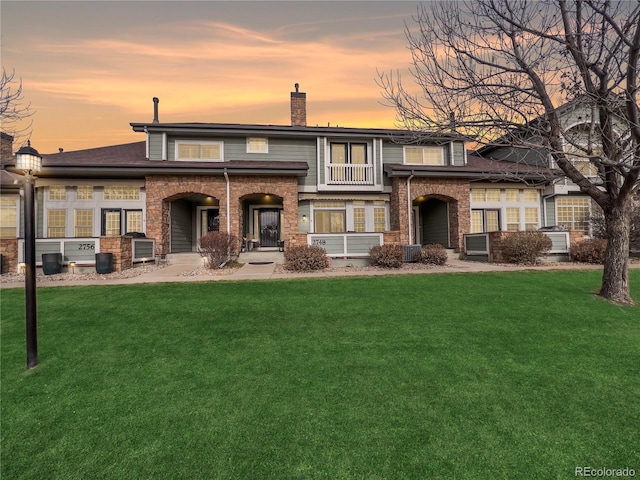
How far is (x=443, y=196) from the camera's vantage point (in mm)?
16250

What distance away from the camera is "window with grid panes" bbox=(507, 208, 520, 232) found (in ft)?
57.8

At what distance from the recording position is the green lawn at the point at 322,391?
7.63ft

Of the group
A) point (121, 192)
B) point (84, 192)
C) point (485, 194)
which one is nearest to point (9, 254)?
point (84, 192)

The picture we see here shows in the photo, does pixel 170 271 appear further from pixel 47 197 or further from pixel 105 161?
pixel 47 197

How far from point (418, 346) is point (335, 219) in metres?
13.0

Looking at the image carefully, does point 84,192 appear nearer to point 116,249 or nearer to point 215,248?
point 116,249

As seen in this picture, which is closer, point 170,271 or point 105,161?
point 170,271

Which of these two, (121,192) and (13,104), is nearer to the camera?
(13,104)

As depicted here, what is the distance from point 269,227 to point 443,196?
9.92 metres

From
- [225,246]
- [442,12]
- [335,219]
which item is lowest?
[225,246]

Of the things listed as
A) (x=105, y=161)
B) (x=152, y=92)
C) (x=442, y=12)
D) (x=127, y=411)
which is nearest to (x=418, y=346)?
(x=127, y=411)

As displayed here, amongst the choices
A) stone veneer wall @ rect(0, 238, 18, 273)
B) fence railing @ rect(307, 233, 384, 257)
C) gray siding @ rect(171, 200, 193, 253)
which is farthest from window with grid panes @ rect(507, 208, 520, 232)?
stone veneer wall @ rect(0, 238, 18, 273)

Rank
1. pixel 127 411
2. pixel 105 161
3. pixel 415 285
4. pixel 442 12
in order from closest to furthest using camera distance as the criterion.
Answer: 1. pixel 127 411
2. pixel 442 12
3. pixel 415 285
4. pixel 105 161

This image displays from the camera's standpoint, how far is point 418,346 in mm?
4332
